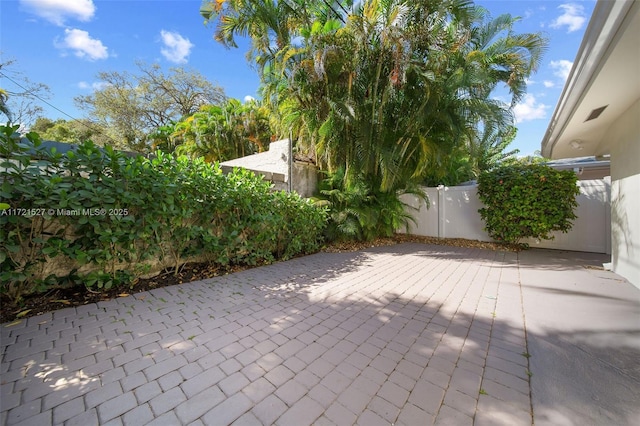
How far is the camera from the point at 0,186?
95.2 inches

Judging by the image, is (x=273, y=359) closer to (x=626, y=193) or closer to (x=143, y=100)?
(x=626, y=193)

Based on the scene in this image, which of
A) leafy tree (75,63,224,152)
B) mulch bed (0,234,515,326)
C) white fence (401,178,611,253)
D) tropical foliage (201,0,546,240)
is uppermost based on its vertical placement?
leafy tree (75,63,224,152)

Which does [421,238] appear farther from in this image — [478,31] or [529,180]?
[478,31]

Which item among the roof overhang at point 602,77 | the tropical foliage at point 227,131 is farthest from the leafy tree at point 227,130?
the roof overhang at point 602,77

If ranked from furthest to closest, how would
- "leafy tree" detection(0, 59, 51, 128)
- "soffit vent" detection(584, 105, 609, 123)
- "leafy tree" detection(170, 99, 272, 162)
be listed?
"leafy tree" detection(170, 99, 272, 162) < "leafy tree" detection(0, 59, 51, 128) < "soffit vent" detection(584, 105, 609, 123)

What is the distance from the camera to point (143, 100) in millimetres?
19469

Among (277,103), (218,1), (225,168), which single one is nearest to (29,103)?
(218,1)

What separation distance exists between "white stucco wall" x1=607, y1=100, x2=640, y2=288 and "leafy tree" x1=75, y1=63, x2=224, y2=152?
75.4ft

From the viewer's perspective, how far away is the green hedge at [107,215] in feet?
8.41

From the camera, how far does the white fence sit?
19.0 ft

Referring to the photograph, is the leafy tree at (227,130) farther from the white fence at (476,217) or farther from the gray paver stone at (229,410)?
the gray paver stone at (229,410)

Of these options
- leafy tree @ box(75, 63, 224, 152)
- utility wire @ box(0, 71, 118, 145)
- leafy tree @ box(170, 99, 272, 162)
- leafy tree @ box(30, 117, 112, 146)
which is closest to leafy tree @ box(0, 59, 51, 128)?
utility wire @ box(0, 71, 118, 145)

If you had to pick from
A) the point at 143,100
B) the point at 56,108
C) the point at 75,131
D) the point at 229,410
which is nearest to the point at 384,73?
the point at 229,410

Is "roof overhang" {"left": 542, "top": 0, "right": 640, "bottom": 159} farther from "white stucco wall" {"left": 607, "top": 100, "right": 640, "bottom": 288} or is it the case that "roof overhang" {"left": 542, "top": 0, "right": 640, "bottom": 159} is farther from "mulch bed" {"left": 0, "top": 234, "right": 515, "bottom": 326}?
"mulch bed" {"left": 0, "top": 234, "right": 515, "bottom": 326}
